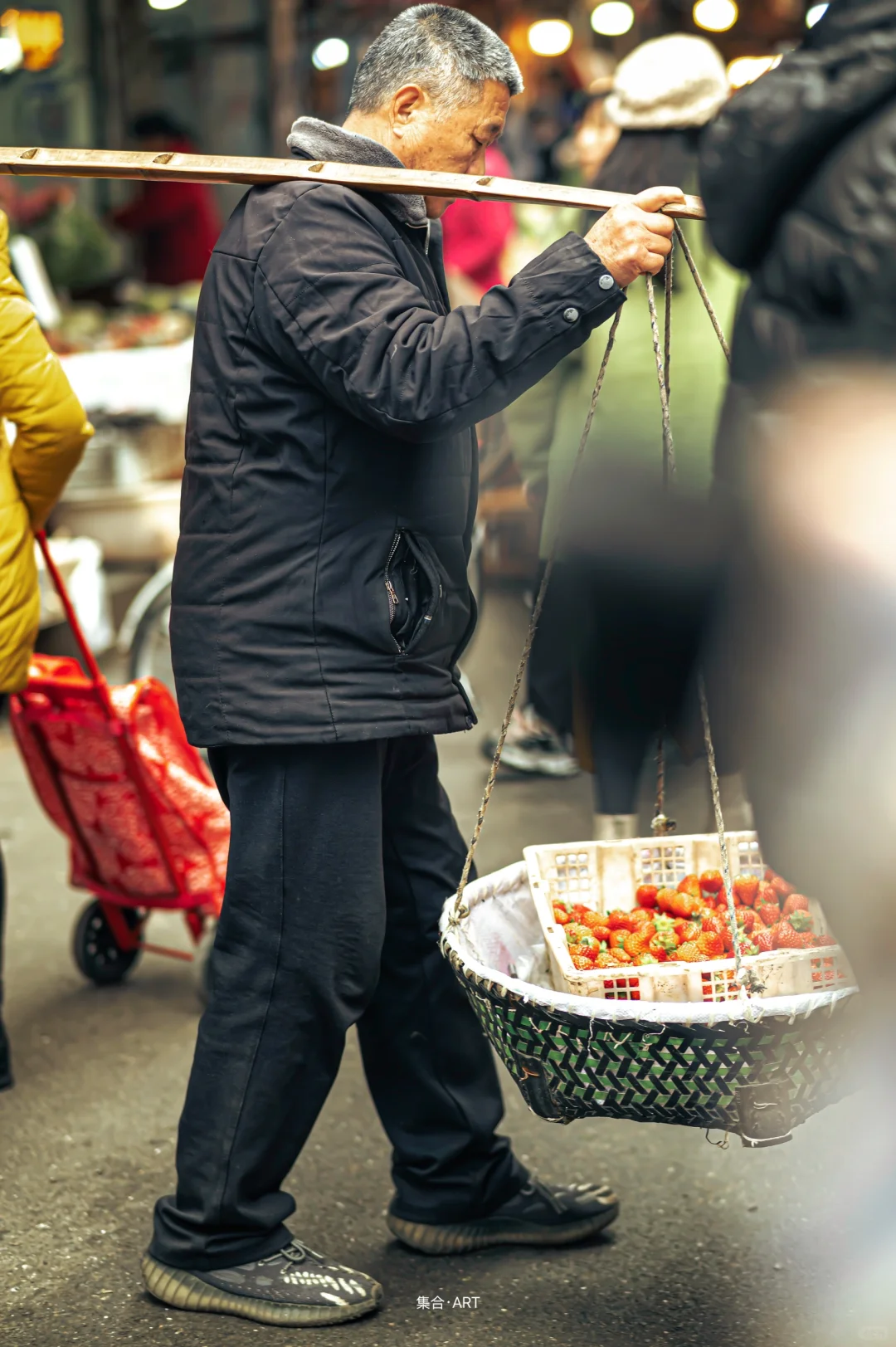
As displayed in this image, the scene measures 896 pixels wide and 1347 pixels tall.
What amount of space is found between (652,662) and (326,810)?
65cm

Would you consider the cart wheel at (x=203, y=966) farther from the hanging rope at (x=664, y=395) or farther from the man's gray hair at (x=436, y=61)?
the man's gray hair at (x=436, y=61)

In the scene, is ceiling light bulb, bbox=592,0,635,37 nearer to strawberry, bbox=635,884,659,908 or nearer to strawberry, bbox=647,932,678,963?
strawberry, bbox=635,884,659,908

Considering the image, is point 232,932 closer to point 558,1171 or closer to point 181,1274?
point 181,1274

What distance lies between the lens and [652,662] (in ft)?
7.61

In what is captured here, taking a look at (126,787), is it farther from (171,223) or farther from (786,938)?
(171,223)

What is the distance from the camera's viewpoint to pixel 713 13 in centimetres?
1402

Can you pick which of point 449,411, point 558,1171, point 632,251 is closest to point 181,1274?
point 558,1171

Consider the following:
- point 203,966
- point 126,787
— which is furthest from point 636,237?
point 203,966

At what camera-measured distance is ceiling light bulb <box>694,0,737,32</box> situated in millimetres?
13922

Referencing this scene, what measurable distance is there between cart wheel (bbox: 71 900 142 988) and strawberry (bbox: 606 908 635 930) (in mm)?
1809

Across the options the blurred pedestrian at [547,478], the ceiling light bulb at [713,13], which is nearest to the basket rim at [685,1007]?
the blurred pedestrian at [547,478]

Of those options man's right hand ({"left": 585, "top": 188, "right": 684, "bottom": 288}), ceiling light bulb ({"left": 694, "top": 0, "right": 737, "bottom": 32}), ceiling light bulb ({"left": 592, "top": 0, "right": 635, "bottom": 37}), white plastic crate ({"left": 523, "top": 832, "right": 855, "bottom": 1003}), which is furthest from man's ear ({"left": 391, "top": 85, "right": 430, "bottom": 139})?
ceiling light bulb ({"left": 694, "top": 0, "right": 737, "bottom": 32})

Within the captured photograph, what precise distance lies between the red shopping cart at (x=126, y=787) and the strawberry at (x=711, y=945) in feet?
4.85

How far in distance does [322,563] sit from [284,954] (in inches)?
26.0
